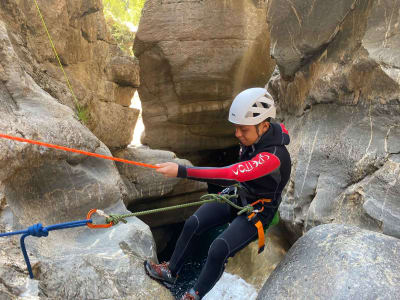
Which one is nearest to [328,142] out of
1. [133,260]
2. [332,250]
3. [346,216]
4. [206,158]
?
[346,216]

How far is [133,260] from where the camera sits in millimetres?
2877

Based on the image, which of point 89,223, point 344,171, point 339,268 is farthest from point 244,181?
point 344,171

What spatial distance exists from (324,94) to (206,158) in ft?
26.6

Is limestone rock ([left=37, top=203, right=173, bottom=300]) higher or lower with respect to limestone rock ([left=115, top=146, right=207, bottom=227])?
higher

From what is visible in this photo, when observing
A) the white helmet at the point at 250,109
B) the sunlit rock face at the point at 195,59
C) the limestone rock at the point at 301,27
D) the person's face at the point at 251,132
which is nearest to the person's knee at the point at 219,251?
the person's face at the point at 251,132

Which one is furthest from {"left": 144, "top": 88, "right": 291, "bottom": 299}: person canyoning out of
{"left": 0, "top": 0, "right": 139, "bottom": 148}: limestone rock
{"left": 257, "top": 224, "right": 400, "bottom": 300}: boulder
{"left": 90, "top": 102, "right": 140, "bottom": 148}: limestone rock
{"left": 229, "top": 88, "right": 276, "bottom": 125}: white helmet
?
{"left": 90, "top": 102, "right": 140, "bottom": 148}: limestone rock

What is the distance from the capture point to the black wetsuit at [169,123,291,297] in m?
2.49

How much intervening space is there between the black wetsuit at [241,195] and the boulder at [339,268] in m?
0.38

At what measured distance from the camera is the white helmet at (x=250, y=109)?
8.57ft

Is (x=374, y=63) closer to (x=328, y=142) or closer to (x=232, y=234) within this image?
(x=328, y=142)

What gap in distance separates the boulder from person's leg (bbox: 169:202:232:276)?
0.66 m

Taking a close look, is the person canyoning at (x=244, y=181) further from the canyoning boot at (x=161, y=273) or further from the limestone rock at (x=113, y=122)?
the limestone rock at (x=113, y=122)

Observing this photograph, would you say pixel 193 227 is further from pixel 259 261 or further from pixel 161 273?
pixel 259 261

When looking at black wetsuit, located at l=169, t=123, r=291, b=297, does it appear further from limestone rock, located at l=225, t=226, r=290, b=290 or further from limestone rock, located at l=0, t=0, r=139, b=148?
limestone rock, located at l=0, t=0, r=139, b=148
